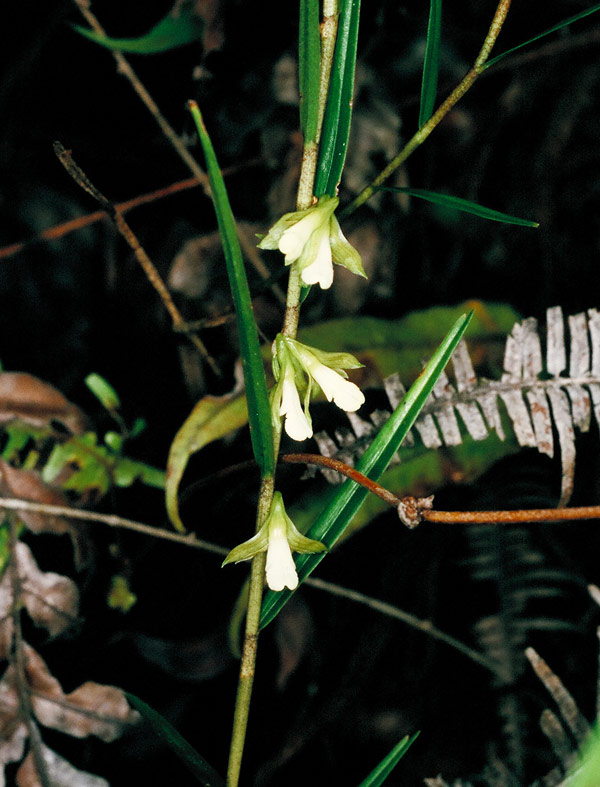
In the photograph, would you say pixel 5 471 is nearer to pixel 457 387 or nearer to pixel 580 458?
pixel 457 387

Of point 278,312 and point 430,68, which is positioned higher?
point 430,68

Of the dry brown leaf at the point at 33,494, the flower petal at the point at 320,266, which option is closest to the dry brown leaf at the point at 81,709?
the dry brown leaf at the point at 33,494

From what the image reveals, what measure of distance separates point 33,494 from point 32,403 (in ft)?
0.59

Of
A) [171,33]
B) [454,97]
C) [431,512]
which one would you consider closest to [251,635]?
[431,512]

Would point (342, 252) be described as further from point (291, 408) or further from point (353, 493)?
point (353, 493)

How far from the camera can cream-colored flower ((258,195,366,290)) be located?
622 mm

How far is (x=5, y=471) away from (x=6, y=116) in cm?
79

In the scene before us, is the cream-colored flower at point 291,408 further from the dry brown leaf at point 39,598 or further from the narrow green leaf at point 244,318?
the dry brown leaf at point 39,598

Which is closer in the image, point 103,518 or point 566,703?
point 566,703

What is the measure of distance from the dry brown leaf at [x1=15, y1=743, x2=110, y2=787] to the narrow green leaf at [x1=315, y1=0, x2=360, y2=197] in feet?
3.31

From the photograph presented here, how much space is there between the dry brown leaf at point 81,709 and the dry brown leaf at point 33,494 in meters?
0.25

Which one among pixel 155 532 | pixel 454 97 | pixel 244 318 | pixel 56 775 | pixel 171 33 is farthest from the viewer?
pixel 171 33

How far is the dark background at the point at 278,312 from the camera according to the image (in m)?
1.18

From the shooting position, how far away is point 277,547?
662 millimetres
